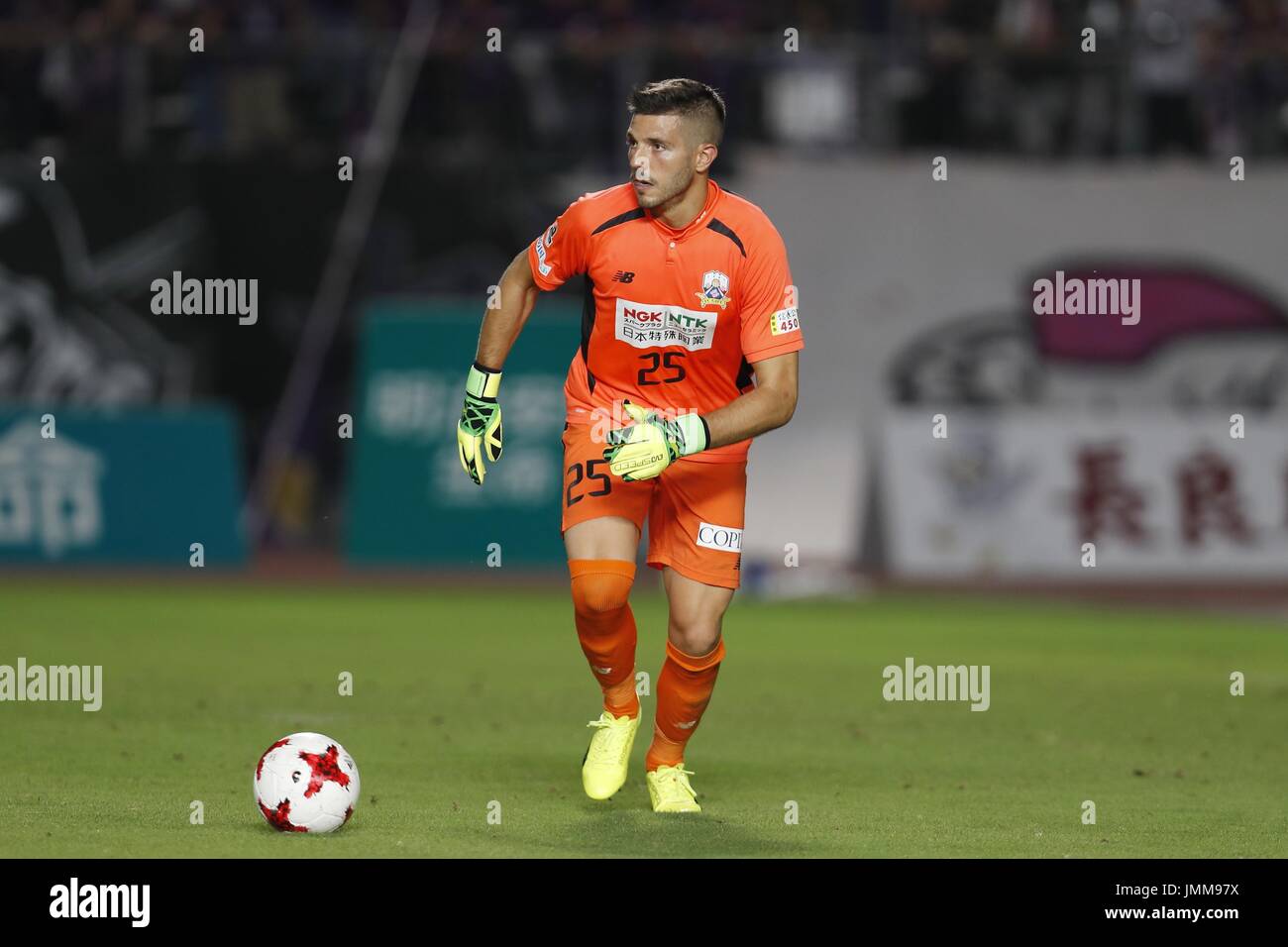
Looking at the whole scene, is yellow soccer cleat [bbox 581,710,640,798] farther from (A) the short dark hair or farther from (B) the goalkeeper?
(A) the short dark hair

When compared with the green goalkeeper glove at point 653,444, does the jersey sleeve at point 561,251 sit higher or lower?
higher

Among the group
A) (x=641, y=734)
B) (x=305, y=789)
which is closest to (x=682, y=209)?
(x=305, y=789)

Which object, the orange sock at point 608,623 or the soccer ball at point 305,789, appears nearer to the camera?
the soccer ball at point 305,789

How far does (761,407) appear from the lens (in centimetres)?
813

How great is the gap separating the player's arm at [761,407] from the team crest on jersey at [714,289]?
30 cm

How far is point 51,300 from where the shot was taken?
23.2 meters

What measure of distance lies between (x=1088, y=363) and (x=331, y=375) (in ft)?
28.5

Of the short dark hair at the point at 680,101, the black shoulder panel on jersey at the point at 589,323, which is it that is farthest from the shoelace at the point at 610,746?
the short dark hair at the point at 680,101

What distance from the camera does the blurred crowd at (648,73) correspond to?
74.4ft

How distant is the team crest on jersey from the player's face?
0.35 metres

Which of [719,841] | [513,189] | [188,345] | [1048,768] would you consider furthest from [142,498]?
[719,841]

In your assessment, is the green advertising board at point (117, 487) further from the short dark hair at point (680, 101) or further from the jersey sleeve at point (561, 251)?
the short dark hair at point (680, 101)

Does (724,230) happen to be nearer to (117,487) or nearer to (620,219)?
(620,219)

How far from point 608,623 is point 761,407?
3.55ft
